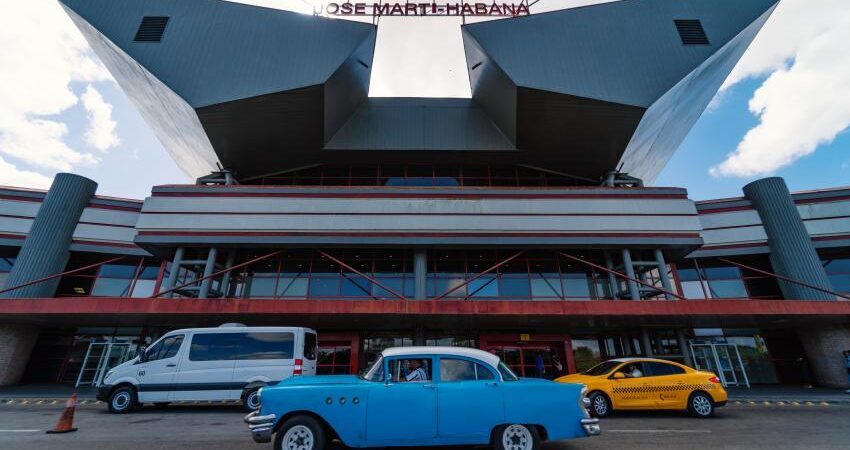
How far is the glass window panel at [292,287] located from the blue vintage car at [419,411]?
48.9ft

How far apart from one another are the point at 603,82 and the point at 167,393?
80.3 ft

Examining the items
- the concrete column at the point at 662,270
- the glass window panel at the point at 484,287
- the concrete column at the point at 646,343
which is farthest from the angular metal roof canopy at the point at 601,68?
the concrete column at the point at 646,343

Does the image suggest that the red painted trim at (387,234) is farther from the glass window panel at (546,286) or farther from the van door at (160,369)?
the van door at (160,369)

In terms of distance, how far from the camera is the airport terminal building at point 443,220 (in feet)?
63.8

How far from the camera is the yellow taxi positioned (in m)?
10.4

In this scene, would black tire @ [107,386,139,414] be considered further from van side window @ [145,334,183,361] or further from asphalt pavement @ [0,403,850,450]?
van side window @ [145,334,183,361]

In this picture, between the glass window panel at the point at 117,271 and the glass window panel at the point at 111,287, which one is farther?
the glass window panel at the point at 117,271

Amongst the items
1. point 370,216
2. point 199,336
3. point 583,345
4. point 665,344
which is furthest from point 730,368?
point 199,336

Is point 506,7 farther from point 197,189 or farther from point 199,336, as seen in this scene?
point 199,336

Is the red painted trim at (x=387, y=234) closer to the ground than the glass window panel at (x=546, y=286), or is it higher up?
higher up

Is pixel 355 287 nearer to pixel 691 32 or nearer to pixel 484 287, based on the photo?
pixel 484 287

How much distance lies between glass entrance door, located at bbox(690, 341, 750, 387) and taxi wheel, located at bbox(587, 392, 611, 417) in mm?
12772

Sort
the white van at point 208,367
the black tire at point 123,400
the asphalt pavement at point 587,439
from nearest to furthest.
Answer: the asphalt pavement at point 587,439 → the black tire at point 123,400 → the white van at point 208,367

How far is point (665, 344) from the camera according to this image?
20.9 metres
